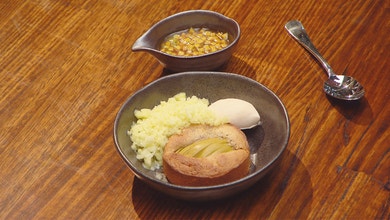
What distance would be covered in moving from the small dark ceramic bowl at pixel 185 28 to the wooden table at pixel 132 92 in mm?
66

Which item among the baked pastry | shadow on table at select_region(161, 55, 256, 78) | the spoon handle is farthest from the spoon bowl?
the baked pastry

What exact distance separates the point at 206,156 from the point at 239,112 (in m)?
0.17

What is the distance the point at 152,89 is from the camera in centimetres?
127

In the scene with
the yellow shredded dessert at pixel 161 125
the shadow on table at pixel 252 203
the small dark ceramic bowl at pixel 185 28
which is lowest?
the shadow on table at pixel 252 203

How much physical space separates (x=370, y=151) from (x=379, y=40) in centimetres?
42

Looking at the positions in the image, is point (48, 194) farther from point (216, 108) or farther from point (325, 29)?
point (325, 29)

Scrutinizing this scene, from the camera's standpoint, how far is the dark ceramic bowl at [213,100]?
104 centimetres

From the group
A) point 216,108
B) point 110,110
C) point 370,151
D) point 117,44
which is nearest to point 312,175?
point 370,151

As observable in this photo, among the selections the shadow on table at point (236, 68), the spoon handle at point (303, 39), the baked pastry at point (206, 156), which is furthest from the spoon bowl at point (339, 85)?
the baked pastry at point (206, 156)

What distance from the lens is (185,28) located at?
4.97 feet

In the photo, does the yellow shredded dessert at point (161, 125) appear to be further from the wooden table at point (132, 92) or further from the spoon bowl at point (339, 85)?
the spoon bowl at point (339, 85)

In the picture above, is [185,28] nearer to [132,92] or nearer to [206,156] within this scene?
[132,92]

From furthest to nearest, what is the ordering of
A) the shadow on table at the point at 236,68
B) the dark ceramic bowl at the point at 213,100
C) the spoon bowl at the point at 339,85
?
the shadow on table at the point at 236,68 < the spoon bowl at the point at 339,85 < the dark ceramic bowl at the point at 213,100

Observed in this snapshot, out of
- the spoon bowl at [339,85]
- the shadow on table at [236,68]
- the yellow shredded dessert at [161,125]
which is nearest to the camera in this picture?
the yellow shredded dessert at [161,125]
